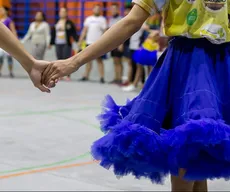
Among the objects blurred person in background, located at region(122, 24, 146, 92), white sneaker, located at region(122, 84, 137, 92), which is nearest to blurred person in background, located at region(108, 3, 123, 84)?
blurred person in background, located at region(122, 24, 146, 92)

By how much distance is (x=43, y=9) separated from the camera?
814 inches

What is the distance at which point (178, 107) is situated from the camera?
2.81 m

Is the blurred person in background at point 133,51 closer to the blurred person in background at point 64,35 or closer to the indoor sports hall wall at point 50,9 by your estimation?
the blurred person in background at point 64,35

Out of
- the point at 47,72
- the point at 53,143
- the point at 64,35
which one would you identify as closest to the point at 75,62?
the point at 47,72

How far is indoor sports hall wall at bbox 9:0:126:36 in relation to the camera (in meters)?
18.8

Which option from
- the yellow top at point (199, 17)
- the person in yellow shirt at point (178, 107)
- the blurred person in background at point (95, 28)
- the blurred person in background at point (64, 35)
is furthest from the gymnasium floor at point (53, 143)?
the blurred person in background at point (64, 35)

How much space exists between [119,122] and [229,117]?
56 cm

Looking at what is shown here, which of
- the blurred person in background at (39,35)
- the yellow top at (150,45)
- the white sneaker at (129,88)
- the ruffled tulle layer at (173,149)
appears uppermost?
the ruffled tulle layer at (173,149)

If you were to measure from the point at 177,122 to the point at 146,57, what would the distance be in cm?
843

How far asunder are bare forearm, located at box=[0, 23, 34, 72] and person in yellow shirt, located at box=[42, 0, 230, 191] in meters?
0.55

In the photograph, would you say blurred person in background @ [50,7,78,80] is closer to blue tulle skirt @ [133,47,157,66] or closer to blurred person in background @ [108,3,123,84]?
blurred person in background @ [108,3,123,84]

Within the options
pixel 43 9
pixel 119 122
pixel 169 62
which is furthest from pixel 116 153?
pixel 43 9

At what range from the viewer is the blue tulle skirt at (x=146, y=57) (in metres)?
11.0

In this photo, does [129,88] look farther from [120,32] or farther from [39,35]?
[120,32]
